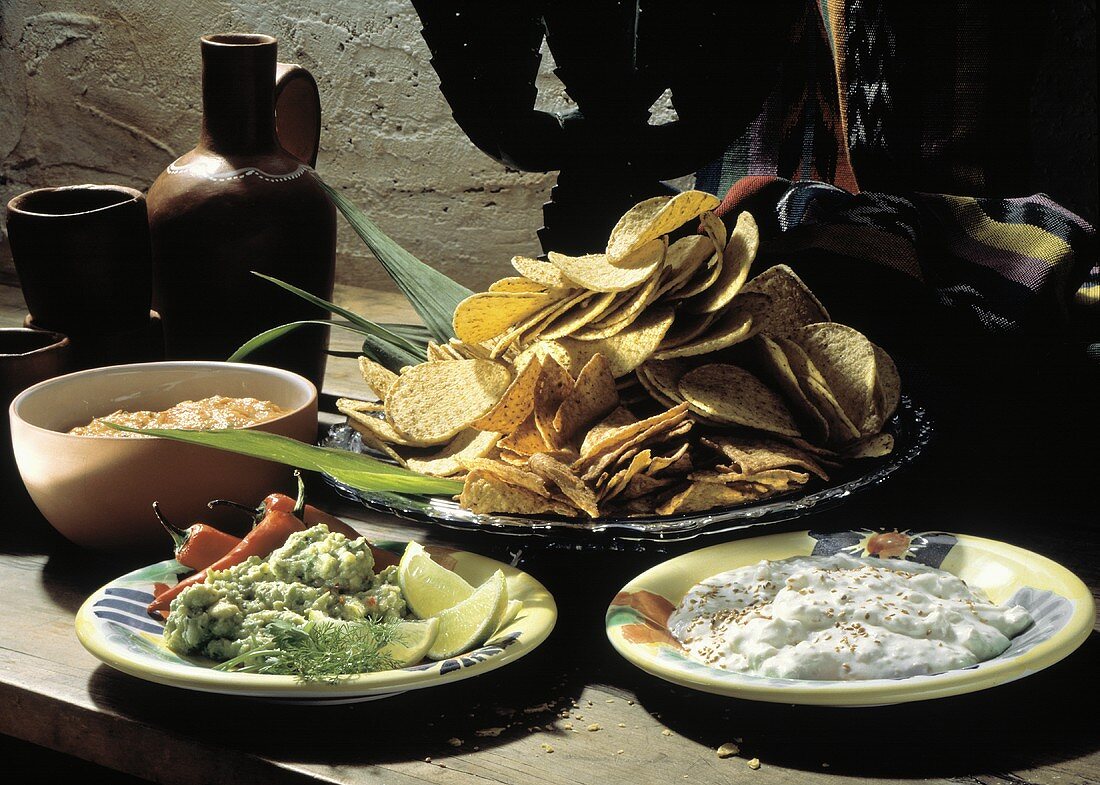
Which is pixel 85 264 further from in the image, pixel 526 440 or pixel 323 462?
pixel 526 440

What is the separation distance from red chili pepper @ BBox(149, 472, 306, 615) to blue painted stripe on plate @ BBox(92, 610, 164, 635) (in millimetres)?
19

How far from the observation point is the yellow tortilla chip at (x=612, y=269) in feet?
3.23

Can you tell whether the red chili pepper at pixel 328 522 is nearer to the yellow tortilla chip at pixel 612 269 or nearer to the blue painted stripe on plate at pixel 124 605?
the blue painted stripe on plate at pixel 124 605

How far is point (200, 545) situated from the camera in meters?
0.88

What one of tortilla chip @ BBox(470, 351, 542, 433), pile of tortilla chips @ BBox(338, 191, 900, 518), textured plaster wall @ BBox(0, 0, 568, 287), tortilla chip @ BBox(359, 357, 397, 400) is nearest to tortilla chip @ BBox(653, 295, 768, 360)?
pile of tortilla chips @ BBox(338, 191, 900, 518)

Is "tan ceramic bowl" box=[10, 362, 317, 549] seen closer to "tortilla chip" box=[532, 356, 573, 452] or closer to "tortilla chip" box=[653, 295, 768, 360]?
"tortilla chip" box=[532, 356, 573, 452]

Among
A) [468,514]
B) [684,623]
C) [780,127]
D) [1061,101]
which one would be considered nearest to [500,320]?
[468,514]

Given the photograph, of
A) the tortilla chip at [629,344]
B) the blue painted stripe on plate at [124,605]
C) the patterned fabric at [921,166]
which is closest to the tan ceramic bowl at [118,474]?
the blue painted stripe on plate at [124,605]

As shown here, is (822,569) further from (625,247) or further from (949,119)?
(949,119)

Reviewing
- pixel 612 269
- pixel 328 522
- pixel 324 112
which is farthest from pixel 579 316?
pixel 324 112

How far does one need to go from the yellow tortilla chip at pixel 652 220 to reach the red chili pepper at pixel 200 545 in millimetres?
399

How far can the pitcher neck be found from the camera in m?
1.27

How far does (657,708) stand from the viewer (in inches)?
30.9

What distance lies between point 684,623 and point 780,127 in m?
1.00
